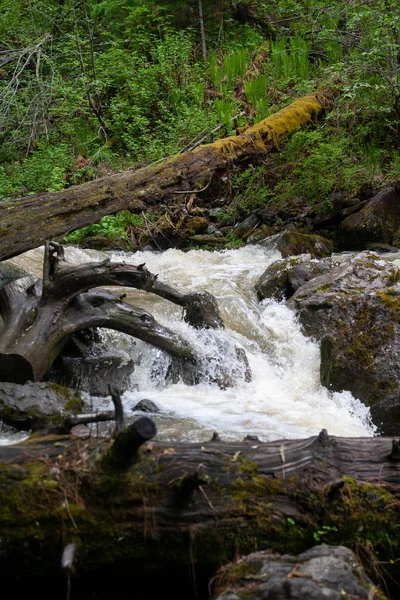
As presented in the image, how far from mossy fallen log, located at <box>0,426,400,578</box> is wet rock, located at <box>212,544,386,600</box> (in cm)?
17

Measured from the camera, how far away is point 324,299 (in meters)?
7.36

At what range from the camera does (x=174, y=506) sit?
8.84 feet

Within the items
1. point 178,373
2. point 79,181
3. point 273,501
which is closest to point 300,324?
point 178,373

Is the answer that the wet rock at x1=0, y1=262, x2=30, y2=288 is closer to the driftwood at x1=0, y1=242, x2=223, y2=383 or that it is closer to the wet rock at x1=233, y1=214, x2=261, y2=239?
the driftwood at x1=0, y1=242, x2=223, y2=383

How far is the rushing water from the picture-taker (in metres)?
5.41

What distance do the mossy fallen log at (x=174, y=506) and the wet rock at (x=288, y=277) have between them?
235 inches

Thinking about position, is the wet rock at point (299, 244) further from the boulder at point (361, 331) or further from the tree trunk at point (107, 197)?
the boulder at point (361, 331)

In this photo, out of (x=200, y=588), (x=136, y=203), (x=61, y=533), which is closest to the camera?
(x=61, y=533)

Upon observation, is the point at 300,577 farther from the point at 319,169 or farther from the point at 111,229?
the point at 319,169

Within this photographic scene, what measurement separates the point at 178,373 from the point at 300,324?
6.01ft

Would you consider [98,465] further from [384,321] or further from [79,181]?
[79,181]

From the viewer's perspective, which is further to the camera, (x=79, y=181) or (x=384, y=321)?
(x=79, y=181)

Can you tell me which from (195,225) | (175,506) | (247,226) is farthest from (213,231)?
(175,506)

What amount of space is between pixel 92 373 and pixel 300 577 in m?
4.16
